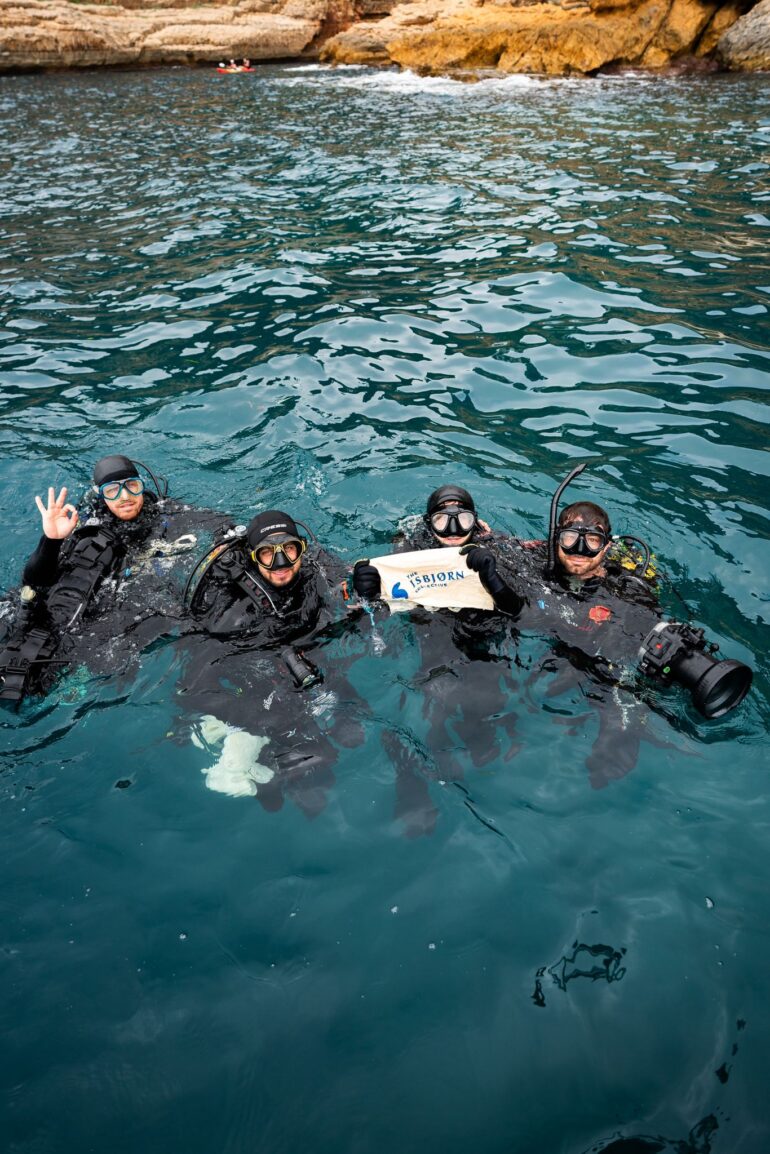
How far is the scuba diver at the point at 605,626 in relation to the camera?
4707 mm

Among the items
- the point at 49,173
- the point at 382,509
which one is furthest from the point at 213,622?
the point at 49,173

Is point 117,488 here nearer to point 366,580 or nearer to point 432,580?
point 366,580

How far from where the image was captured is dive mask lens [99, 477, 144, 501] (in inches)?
244

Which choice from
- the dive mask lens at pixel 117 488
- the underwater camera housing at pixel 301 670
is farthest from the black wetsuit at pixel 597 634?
the dive mask lens at pixel 117 488

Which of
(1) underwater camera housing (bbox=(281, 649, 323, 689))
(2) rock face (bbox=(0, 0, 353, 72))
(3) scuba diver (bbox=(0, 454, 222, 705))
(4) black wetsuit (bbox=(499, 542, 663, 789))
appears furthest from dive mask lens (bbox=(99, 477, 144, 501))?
(2) rock face (bbox=(0, 0, 353, 72))

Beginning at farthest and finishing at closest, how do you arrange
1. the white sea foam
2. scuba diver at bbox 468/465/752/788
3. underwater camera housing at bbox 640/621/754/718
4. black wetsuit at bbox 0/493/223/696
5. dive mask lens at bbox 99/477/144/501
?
1. the white sea foam
2. dive mask lens at bbox 99/477/144/501
3. black wetsuit at bbox 0/493/223/696
4. scuba diver at bbox 468/465/752/788
5. underwater camera housing at bbox 640/621/754/718

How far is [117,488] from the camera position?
623cm

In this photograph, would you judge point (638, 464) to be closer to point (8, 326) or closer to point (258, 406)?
point (258, 406)

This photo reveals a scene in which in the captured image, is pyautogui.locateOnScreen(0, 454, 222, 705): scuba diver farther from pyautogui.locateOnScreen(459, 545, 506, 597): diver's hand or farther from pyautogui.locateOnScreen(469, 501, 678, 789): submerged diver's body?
pyautogui.locateOnScreen(469, 501, 678, 789): submerged diver's body

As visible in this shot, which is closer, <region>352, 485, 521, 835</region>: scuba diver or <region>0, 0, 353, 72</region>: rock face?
<region>352, 485, 521, 835</region>: scuba diver

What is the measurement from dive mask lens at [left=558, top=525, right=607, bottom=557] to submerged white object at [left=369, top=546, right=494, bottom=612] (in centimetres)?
69

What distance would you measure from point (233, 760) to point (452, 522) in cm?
233

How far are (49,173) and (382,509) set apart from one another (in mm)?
16616

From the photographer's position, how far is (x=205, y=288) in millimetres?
11828
